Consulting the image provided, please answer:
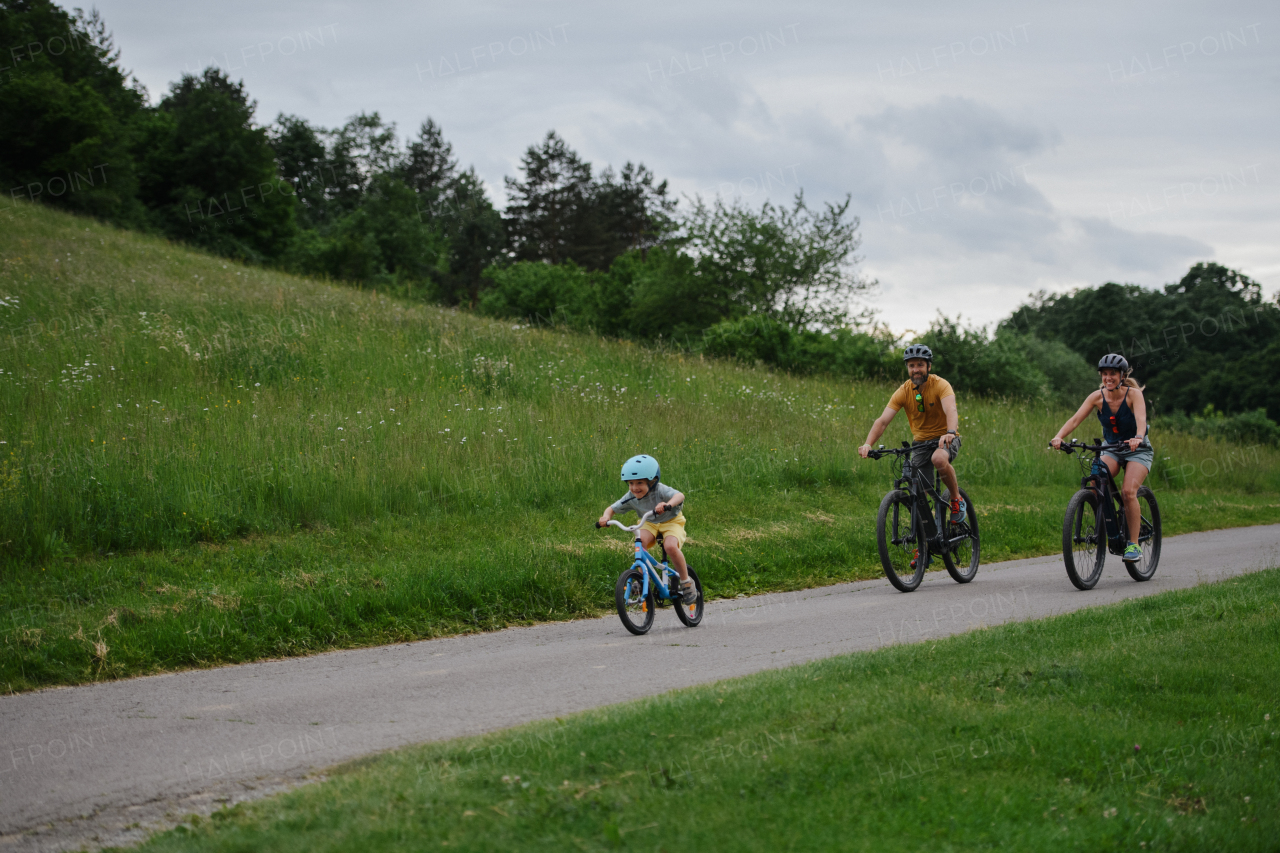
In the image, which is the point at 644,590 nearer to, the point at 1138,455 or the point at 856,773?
the point at 856,773

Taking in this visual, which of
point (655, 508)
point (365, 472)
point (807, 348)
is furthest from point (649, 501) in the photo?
point (807, 348)

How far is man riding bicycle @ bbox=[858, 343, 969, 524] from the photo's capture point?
11.0 meters

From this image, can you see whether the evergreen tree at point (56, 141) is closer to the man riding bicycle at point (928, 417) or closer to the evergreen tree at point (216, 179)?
the evergreen tree at point (216, 179)

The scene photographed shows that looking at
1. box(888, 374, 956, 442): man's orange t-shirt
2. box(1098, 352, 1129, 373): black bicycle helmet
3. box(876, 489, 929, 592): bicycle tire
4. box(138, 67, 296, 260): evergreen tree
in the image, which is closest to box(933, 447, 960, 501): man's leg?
box(888, 374, 956, 442): man's orange t-shirt

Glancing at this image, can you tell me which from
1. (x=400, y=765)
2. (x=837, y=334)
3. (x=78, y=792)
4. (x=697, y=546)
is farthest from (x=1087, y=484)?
(x=837, y=334)

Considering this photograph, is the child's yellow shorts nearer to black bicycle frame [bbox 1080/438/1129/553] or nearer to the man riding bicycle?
the man riding bicycle

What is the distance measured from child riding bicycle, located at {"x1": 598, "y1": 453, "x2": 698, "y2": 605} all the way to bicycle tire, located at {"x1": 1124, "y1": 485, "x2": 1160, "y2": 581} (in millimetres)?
5391

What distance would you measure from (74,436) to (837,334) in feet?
77.1

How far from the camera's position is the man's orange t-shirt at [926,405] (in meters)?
11.2

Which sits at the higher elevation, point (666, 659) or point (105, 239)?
point (105, 239)

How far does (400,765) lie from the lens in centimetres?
468

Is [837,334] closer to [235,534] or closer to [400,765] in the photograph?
[235,534]

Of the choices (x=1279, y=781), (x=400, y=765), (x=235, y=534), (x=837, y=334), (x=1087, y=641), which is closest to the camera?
(x=1279, y=781)

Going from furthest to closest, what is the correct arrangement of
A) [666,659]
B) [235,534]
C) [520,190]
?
[520,190] < [235,534] < [666,659]
